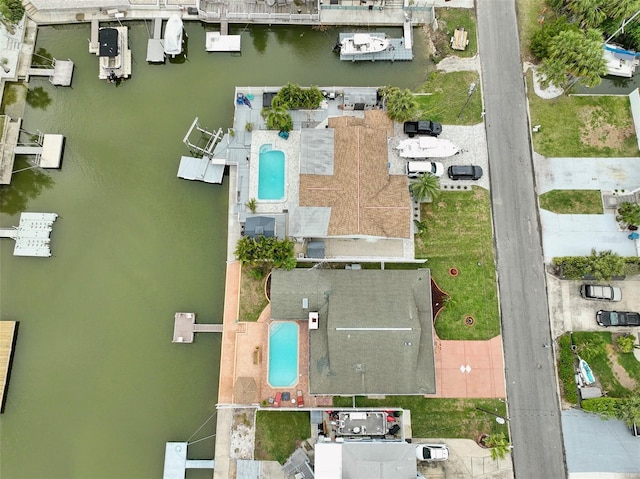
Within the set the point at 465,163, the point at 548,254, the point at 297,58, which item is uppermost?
the point at 297,58

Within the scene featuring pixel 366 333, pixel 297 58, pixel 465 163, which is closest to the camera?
pixel 366 333

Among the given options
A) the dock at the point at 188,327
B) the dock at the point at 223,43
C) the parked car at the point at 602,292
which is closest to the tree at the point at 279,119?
the dock at the point at 223,43

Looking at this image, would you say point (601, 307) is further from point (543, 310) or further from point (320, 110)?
point (320, 110)

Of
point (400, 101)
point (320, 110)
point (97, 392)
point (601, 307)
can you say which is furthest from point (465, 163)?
point (97, 392)

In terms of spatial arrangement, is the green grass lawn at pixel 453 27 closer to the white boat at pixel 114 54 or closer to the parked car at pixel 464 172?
the parked car at pixel 464 172

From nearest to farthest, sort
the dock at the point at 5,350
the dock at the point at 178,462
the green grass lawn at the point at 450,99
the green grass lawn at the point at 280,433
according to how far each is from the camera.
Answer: the dock at the point at 178,462, the green grass lawn at the point at 280,433, the dock at the point at 5,350, the green grass lawn at the point at 450,99
